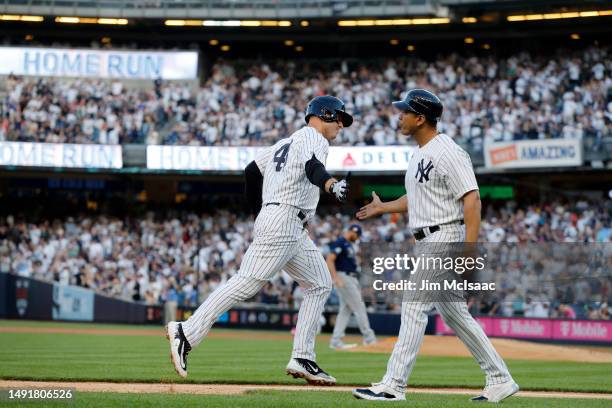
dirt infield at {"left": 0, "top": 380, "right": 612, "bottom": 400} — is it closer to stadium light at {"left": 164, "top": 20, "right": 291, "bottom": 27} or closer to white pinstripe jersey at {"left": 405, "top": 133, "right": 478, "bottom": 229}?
white pinstripe jersey at {"left": 405, "top": 133, "right": 478, "bottom": 229}

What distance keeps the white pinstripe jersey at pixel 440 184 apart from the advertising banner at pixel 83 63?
2748 centimetres

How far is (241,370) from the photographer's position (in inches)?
458

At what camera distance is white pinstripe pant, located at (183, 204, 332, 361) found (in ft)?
27.0

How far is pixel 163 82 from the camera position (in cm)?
3450

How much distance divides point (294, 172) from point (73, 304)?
21836 millimetres

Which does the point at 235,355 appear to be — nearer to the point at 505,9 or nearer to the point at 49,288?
the point at 49,288

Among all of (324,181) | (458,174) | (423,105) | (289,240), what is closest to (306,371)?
(289,240)

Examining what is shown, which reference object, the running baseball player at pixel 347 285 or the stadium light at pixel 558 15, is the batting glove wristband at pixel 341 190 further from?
the stadium light at pixel 558 15

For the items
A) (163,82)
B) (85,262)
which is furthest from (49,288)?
(163,82)

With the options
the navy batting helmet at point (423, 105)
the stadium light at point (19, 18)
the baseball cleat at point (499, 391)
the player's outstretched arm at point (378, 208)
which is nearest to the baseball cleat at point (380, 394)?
the baseball cleat at point (499, 391)

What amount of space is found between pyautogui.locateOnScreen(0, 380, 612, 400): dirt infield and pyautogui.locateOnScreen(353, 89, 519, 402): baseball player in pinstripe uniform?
1318mm

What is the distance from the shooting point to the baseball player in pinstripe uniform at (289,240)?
26.9ft

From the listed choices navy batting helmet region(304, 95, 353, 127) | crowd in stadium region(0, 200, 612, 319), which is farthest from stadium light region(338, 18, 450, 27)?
navy batting helmet region(304, 95, 353, 127)

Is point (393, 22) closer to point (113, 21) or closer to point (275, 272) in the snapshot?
point (113, 21)
